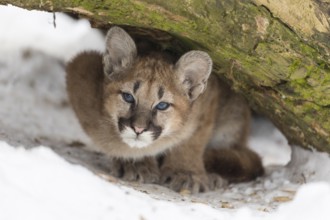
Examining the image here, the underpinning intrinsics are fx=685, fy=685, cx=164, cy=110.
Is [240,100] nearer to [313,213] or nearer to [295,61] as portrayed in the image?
[295,61]

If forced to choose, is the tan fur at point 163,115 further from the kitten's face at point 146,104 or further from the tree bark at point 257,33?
the tree bark at point 257,33

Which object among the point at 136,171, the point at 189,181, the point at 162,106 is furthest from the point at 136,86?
the point at 189,181

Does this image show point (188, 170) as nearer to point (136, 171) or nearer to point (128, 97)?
point (136, 171)

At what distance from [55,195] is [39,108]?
3.39 m

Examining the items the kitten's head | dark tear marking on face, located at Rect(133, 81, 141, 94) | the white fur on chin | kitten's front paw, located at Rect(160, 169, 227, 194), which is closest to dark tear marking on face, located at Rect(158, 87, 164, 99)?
the kitten's head

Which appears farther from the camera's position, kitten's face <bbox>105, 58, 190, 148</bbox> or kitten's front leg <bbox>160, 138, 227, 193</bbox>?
kitten's front leg <bbox>160, 138, 227, 193</bbox>

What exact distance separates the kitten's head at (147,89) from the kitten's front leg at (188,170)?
13.4 inches

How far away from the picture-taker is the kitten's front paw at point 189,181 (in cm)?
506

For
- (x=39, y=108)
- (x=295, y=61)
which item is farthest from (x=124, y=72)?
(x=39, y=108)

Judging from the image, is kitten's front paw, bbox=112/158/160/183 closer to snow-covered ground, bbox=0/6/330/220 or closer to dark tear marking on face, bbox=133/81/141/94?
snow-covered ground, bbox=0/6/330/220

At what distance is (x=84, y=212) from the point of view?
334 cm

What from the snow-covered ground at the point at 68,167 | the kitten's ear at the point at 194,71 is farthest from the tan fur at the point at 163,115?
the snow-covered ground at the point at 68,167

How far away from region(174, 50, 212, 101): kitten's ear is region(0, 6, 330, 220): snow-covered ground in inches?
29.3

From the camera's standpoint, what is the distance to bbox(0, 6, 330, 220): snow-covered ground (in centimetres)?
340
